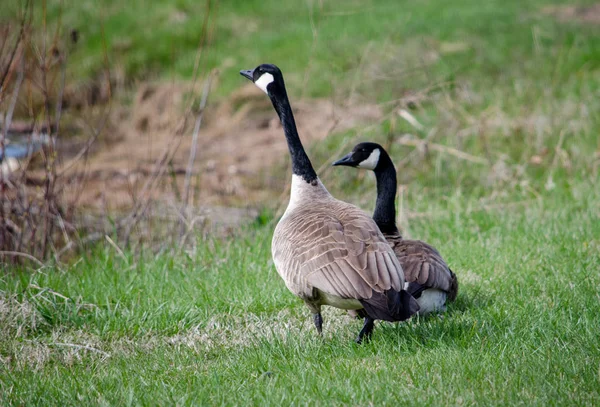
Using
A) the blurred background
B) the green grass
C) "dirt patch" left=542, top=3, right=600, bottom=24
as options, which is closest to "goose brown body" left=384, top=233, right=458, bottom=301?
the green grass

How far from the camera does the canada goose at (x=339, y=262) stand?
13.5 feet

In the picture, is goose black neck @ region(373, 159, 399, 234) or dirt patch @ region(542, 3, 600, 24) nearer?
goose black neck @ region(373, 159, 399, 234)

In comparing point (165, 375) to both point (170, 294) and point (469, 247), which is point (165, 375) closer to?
point (170, 294)

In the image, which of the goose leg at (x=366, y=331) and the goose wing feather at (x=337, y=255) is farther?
the goose leg at (x=366, y=331)

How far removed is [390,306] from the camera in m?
4.03

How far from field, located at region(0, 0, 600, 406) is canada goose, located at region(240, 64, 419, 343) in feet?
1.04

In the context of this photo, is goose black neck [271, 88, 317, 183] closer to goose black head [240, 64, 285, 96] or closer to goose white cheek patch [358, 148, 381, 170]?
goose black head [240, 64, 285, 96]

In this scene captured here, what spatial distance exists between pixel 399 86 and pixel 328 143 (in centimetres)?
154

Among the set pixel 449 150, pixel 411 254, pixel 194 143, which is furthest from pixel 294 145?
pixel 449 150

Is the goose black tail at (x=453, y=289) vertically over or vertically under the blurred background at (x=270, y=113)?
under

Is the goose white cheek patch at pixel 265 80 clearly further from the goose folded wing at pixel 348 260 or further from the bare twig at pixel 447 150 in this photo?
the bare twig at pixel 447 150

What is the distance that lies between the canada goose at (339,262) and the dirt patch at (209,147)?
2724 millimetres

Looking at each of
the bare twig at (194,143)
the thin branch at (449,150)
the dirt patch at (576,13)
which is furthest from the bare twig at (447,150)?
the dirt patch at (576,13)

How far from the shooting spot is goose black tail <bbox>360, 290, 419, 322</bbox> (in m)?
4.00
